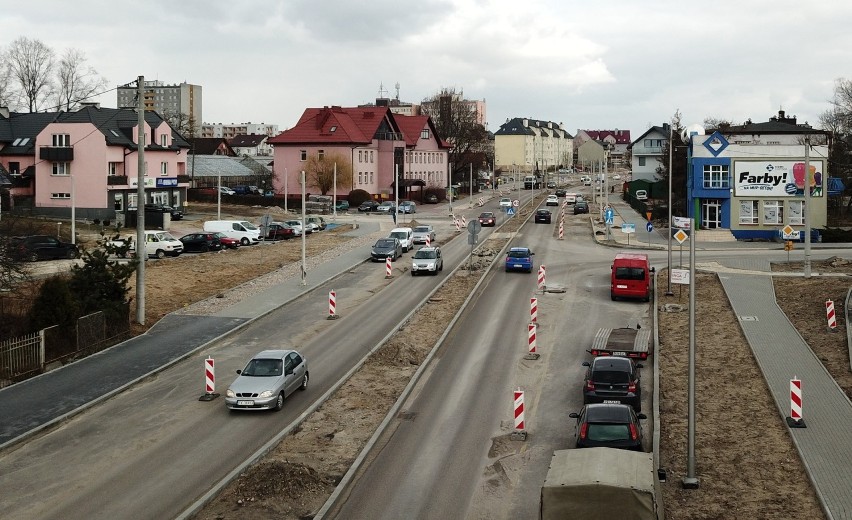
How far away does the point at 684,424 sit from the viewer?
71.9 ft

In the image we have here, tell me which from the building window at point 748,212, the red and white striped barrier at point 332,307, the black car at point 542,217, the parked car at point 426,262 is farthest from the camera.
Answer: the black car at point 542,217

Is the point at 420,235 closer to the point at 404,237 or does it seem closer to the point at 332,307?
the point at 404,237

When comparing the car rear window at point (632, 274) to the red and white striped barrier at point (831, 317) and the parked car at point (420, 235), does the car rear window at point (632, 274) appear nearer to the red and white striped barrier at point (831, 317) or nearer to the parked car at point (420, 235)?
the red and white striped barrier at point (831, 317)

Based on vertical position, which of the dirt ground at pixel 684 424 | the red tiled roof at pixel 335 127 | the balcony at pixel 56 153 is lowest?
the dirt ground at pixel 684 424

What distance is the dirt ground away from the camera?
55.3 feet

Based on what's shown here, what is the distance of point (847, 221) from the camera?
7056cm

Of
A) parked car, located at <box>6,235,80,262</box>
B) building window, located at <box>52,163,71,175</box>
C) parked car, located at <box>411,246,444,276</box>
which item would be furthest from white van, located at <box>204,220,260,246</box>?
building window, located at <box>52,163,71,175</box>

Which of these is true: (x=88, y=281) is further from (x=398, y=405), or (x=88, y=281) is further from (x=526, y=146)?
(x=526, y=146)

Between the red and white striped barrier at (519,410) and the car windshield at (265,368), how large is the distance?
661 centimetres

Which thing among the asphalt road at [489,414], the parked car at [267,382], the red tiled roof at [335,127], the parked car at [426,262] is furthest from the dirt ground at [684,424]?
the red tiled roof at [335,127]

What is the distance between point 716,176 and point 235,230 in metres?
33.2

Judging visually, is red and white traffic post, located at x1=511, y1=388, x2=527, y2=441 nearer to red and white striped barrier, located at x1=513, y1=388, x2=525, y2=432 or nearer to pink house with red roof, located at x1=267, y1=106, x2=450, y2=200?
red and white striped barrier, located at x1=513, y1=388, x2=525, y2=432

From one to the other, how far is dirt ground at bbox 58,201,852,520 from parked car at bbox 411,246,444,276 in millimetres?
5846

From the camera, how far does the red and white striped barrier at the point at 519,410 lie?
21078 millimetres
